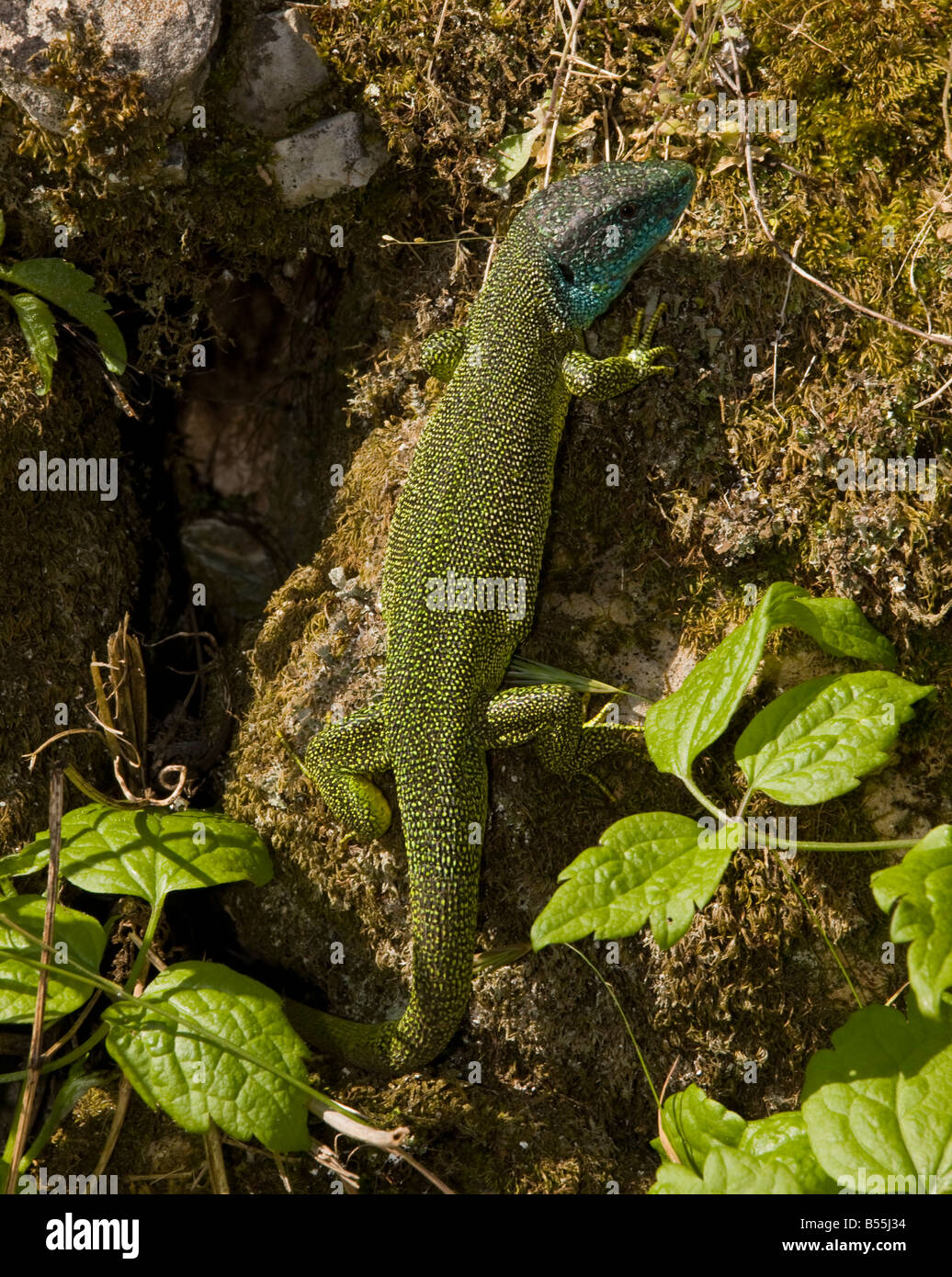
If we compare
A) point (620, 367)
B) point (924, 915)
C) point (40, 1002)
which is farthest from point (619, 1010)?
point (620, 367)

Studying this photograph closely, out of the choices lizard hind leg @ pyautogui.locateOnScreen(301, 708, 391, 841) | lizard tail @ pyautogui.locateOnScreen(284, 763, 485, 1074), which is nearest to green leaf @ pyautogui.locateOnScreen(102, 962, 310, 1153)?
lizard tail @ pyautogui.locateOnScreen(284, 763, 485, 1074)

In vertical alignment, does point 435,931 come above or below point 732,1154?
above

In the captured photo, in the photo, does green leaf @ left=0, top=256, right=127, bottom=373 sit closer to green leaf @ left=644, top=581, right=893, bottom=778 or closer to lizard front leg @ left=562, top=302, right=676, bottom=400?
lizard front leg @ left=562, top=302, right=676, bottom=400

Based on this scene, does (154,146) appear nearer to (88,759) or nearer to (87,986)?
(88,759)

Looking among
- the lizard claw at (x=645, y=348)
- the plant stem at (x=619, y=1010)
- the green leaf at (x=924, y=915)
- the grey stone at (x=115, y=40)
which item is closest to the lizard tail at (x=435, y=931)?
the plant stem at (x=619, y=1010)

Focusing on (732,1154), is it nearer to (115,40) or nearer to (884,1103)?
(884,1103)

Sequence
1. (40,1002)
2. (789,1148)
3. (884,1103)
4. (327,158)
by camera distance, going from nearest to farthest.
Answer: (884,1103) → (789,1148) → (40,1002) → (327,158)
